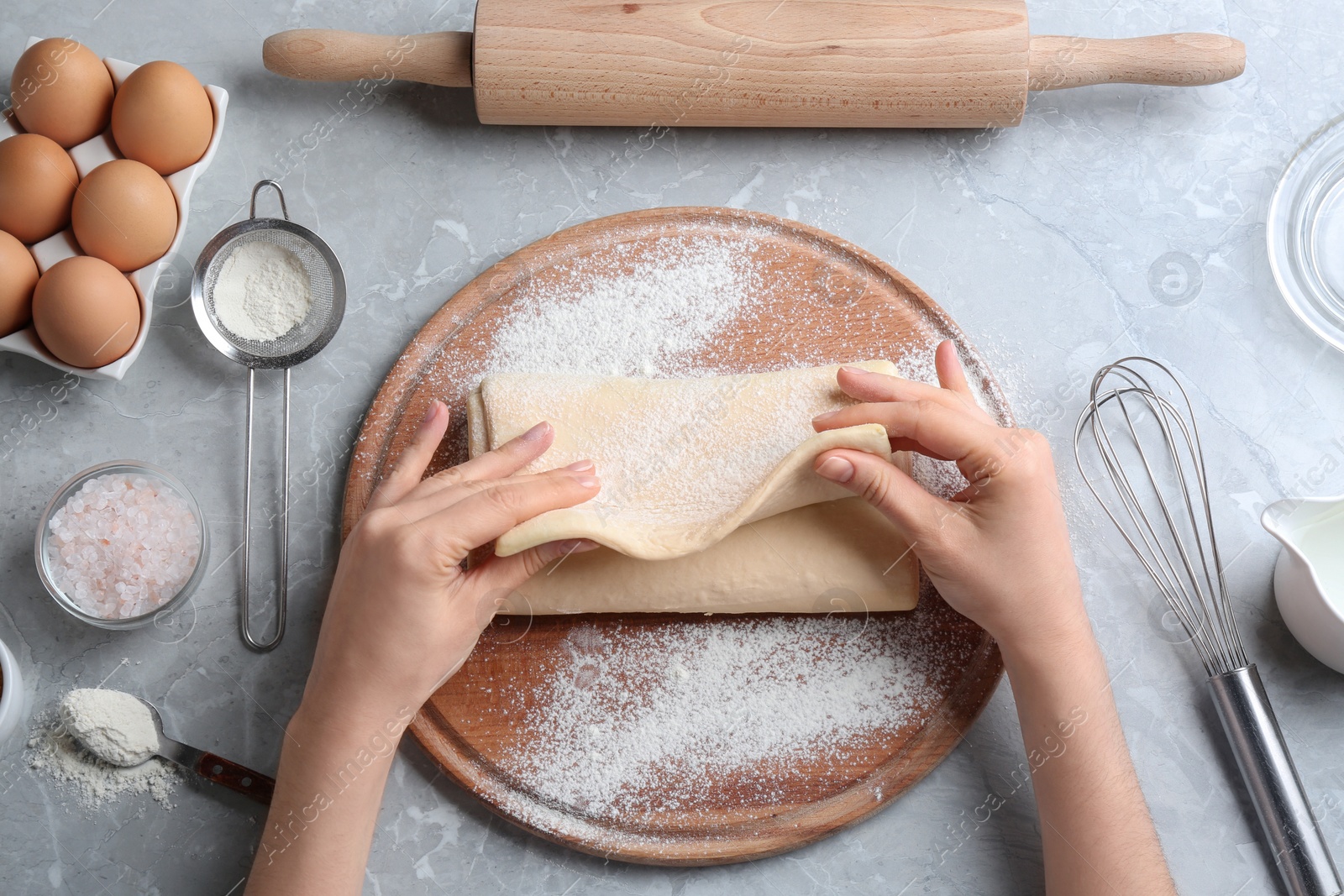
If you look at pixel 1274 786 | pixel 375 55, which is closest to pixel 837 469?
pixel 1274 786

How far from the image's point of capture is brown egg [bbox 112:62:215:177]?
123cm

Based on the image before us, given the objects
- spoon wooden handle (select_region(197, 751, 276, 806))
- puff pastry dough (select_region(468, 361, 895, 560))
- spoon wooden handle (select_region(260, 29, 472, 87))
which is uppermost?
spoon wooden handle (select_region(260, 29, 472, 87))

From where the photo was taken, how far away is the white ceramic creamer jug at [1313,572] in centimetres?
118

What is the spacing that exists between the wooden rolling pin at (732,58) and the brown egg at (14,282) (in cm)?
44

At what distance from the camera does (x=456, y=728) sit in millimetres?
1215

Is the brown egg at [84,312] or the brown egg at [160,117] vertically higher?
the brown egg at [160,117]

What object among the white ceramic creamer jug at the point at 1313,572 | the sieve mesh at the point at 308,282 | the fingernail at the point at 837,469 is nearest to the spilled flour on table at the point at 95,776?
the sieve mesh at the point at 308,282

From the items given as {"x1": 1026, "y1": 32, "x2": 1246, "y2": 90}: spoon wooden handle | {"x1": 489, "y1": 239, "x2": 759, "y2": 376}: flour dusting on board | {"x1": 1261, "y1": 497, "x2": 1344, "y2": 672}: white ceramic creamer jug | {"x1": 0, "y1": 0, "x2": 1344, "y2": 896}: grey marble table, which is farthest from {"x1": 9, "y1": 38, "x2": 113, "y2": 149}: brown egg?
{"x1": 1261, "y1": 497, "x2": 1344, "y2": 672}: white ceramic creamer jug

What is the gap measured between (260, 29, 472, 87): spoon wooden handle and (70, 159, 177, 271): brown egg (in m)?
0.27

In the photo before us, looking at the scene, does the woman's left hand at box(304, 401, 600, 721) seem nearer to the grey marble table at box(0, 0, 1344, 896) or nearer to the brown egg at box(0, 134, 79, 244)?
the grey marble table at box(0, 0, 1344, 896)

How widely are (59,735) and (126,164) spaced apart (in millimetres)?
825

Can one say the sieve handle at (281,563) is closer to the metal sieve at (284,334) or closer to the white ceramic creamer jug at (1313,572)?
the metal sieve at (284,334)

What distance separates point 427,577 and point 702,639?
40 centimetres

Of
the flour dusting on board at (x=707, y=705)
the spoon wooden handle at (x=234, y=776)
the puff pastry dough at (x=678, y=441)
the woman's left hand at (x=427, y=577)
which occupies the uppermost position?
the puff pastry dough at (x=678, y=441)
